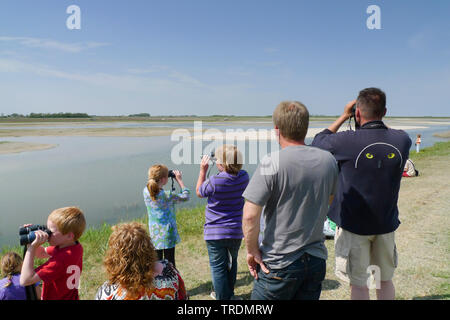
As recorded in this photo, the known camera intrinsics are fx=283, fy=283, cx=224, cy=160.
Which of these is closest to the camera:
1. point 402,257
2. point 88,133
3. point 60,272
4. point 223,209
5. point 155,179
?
point 60,272

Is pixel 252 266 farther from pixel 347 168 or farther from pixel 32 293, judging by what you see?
pixel 32 293

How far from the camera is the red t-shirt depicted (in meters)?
2.19

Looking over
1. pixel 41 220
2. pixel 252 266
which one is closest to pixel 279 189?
pixel 252 266

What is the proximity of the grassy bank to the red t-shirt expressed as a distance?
1.42 m

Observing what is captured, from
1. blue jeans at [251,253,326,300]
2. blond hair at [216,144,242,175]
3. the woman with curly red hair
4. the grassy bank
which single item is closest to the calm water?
the grassy bank

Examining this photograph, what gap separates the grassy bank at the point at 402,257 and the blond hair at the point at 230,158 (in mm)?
1660

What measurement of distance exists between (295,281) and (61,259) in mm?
1792

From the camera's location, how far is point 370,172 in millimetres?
2223

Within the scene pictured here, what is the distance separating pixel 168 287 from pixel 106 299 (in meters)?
0.39

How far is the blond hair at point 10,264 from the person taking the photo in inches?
94.8

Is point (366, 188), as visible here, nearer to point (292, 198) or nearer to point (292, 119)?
point (292, 198)

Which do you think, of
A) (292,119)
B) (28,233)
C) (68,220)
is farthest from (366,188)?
(28,233)

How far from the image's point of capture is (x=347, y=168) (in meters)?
2.29

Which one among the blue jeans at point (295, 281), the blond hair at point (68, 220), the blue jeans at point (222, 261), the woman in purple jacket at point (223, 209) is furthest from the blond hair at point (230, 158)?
the blond hair at point (68, 220)
